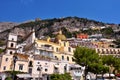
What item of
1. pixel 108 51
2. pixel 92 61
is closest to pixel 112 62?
pixel 92 61

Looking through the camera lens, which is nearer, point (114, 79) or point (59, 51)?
point (114, 79)

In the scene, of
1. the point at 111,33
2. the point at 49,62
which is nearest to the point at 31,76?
the point at 49,62

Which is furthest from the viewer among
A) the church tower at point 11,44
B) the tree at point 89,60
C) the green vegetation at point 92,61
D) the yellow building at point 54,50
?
the yellow building at point 54,50

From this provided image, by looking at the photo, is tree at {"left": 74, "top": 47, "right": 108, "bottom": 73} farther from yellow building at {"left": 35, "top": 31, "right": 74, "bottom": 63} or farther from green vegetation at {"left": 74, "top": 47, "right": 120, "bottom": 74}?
yellow building at {"left": 35, "top": 31, "right": 74, "bottom": 63}

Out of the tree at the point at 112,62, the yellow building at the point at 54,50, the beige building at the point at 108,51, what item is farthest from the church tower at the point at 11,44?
the beige building at the point at 108,51

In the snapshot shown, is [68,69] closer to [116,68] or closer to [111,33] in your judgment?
[116,68]

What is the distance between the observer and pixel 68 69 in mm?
66562

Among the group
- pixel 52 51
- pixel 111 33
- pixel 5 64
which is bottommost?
pixel 5 64

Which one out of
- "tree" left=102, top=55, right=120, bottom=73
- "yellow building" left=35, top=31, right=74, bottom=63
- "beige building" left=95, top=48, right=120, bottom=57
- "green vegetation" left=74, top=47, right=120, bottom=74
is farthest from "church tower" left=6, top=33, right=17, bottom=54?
"beige building" left=95, top=48, right=120, bottom=57

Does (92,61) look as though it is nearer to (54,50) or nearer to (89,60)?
(89,60)

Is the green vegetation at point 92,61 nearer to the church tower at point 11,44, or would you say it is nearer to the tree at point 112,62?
the tree at point 112,62

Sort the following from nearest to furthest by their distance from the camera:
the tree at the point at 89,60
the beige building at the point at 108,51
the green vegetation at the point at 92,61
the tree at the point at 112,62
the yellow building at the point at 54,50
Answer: the tree at the point at 89,60 → the green vegetation at the point at 92,61 → the yellow building at the point at 54,50 → the tree at the point at 112,62 → the beige building at the point at 108,51

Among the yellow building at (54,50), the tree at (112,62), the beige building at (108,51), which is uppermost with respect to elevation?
the beige building at (108,51)

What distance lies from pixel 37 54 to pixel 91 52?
1650 centimetres
